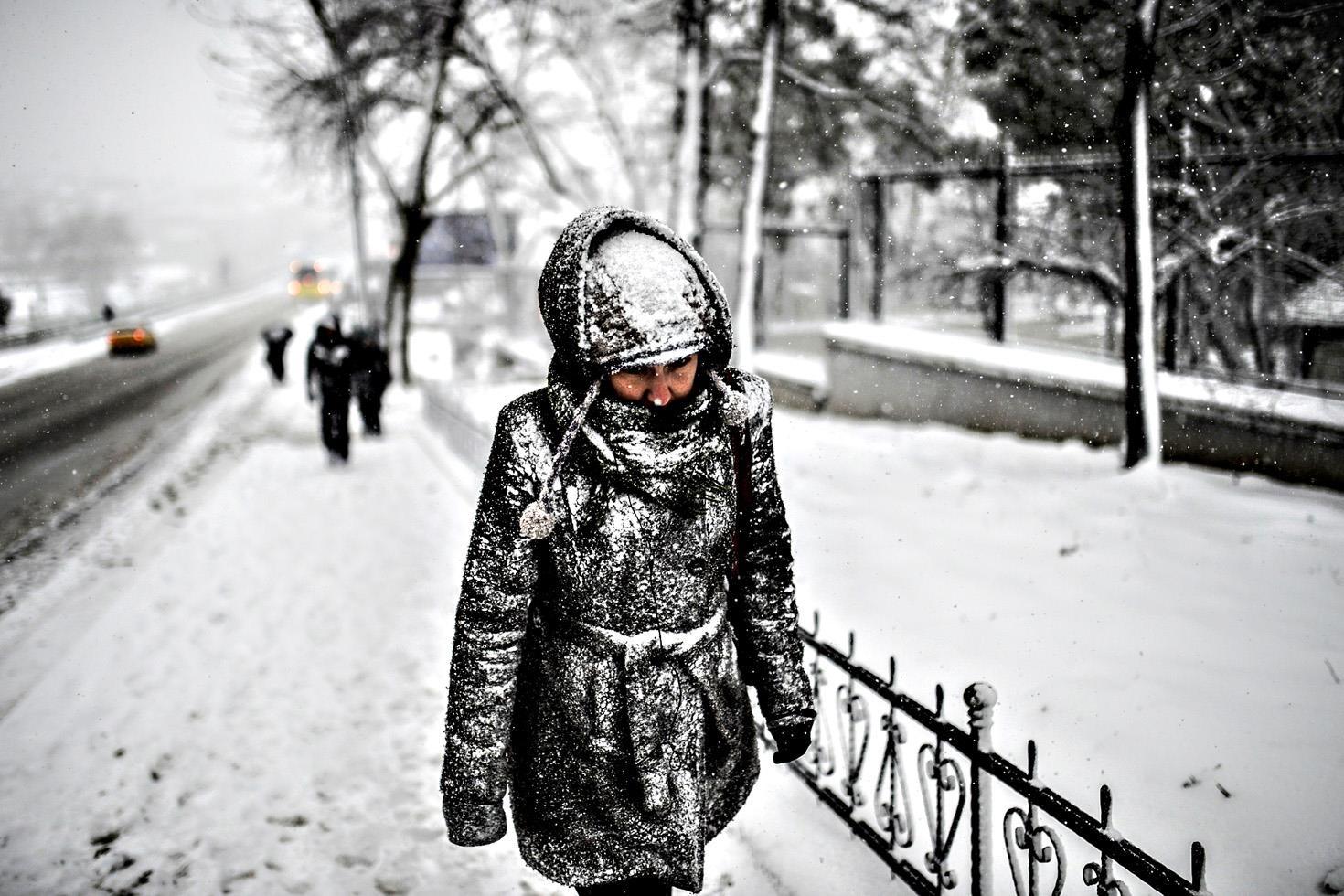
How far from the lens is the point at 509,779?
1943 mm

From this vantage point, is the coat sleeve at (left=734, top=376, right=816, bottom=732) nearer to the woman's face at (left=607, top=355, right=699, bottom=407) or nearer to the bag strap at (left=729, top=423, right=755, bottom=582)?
the bag strap at (left=729, top=423, right=755, bottom=582)

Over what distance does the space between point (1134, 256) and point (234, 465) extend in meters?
11.2

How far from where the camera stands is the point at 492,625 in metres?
1.85

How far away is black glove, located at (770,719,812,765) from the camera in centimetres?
210

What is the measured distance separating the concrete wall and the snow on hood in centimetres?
652

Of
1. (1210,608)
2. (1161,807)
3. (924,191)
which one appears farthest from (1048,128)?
(1161,807)

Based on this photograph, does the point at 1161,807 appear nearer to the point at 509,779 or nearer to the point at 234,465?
the point at 509,779

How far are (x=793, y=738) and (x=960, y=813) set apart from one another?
0.89 metres

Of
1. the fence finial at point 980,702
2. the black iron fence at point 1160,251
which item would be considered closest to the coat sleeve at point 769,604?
the fence finial at point 980,702

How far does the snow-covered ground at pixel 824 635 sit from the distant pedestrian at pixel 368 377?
3.78 m

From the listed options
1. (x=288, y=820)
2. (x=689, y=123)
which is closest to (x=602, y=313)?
(x=288, y=820)

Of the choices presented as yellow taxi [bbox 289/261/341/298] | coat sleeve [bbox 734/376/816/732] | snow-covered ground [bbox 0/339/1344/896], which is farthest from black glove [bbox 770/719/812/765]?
yellow taxi [bbox 289/261/341/298]

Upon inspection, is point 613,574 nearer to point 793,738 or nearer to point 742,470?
point 742,470

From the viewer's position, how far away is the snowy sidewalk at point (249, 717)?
11.0 feet
